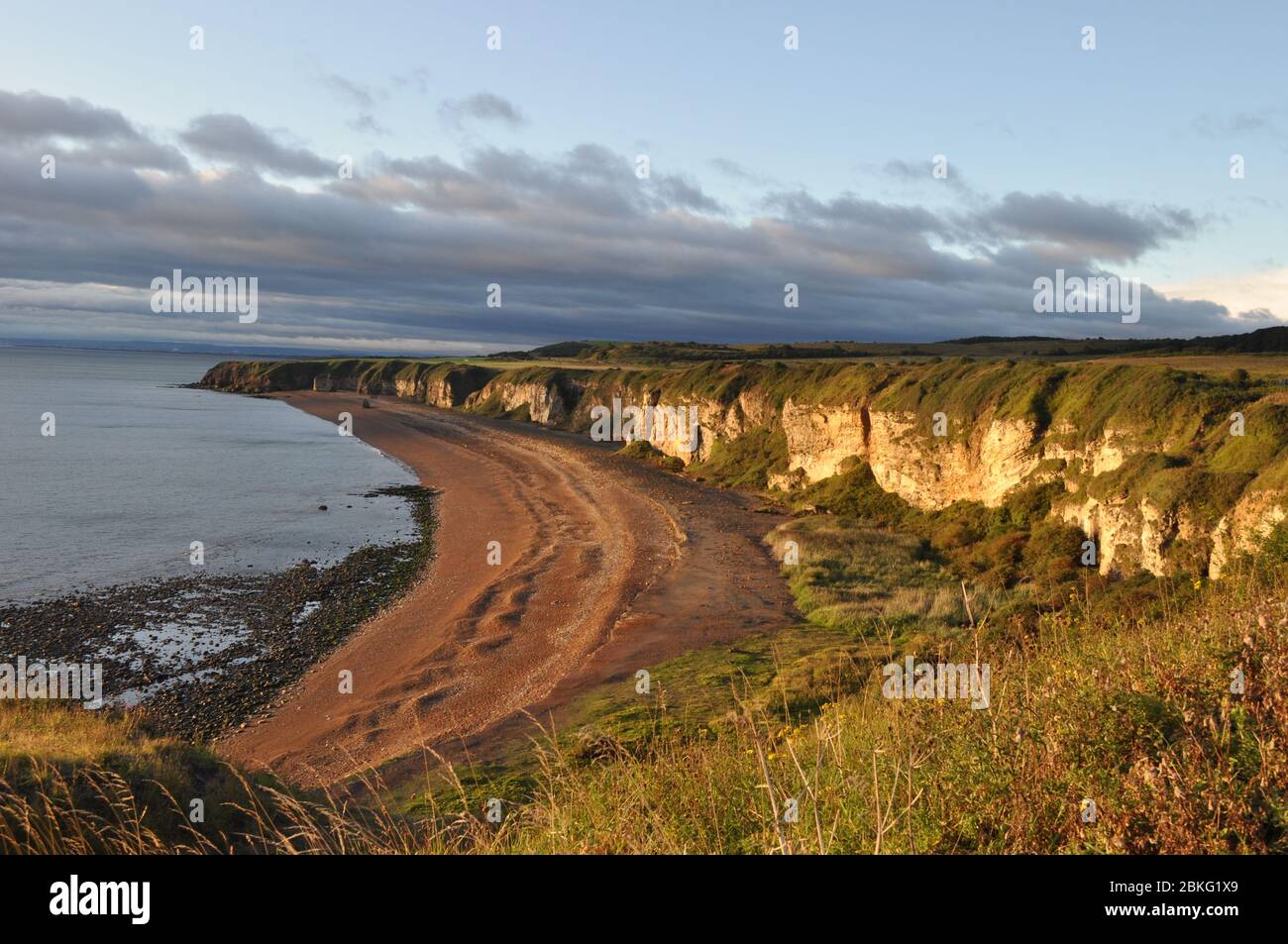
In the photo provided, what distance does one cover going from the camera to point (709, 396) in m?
58.3

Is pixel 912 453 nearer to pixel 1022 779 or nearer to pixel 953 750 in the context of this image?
pixel 953 750

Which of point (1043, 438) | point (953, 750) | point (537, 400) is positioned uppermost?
point (537, 400)

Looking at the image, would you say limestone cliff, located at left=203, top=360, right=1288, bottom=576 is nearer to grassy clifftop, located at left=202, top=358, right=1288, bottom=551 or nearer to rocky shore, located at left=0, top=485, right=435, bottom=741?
grassy clifftop, located at left=202, top=358, right=1288, bottom=551

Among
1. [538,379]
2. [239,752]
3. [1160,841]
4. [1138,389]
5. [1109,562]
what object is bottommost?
[239,752]

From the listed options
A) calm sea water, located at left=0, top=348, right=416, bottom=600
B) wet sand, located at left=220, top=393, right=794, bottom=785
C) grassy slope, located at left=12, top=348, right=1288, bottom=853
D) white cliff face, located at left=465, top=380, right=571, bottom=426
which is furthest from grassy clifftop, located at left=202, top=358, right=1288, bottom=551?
calm sea water, located at left=0, top=348, right=416, bottom=600

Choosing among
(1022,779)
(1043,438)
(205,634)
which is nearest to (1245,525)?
(1043,438)

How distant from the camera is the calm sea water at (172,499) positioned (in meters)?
33.2

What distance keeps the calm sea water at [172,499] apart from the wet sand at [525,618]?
740cm

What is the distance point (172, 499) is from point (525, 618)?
112 ft

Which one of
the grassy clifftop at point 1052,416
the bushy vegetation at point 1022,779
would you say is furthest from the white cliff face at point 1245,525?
the bushy vegetation at point 1022,779

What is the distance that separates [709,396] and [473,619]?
36.6m

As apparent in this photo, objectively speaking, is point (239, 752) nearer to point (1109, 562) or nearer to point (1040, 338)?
point (1109, 562)

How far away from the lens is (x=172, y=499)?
46781 mm

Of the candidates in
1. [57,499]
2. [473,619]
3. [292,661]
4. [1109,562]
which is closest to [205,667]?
[292,661]
